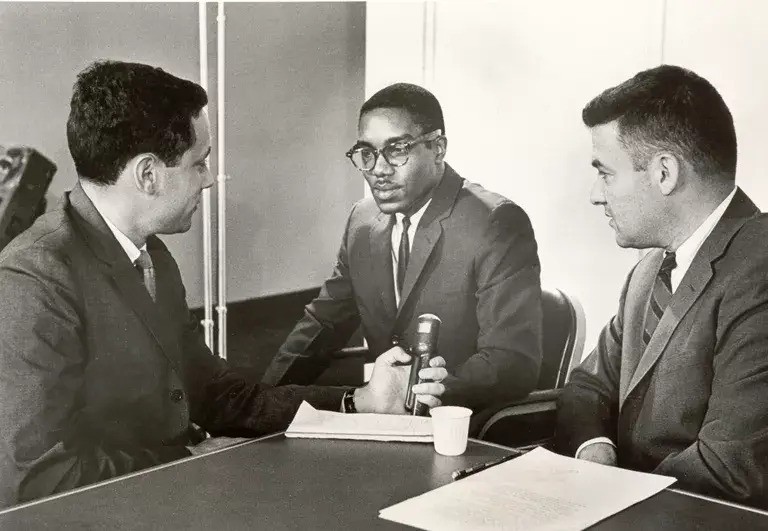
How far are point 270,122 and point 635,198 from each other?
101cm

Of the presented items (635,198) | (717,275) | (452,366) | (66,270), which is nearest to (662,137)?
(635,198)

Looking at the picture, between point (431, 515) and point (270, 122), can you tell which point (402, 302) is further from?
point (431, 515)

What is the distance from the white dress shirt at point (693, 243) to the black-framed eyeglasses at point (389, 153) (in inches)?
28.8

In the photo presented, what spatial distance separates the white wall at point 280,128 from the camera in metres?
2.30

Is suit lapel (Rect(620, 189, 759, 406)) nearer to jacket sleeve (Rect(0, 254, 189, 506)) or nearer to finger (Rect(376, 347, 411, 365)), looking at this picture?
finger (Rect(376, 347, 411, 365))

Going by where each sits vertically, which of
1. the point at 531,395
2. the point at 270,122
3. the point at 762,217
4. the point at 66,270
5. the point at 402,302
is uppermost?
the point at 270,122

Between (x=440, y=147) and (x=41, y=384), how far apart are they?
3.83 ft

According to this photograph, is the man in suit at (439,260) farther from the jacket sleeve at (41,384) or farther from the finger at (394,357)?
the jacket sleeve at (41,384)

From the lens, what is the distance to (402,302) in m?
2.38

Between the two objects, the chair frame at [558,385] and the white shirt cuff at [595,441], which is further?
the chair frame at [558,385]

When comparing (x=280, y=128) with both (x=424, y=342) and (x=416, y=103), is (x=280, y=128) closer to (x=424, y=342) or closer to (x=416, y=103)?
(x=416, y=103)

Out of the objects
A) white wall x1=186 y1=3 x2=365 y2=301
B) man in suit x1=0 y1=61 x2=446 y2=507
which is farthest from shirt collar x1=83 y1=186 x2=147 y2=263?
white wall x1=186 y1=3 x2=365 y2=301

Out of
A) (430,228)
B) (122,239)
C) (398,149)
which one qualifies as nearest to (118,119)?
(122,239)

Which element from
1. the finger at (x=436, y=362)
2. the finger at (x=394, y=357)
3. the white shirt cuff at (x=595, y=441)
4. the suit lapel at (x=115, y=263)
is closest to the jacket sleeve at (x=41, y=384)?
the suit lapel at (x=115, y=263)
